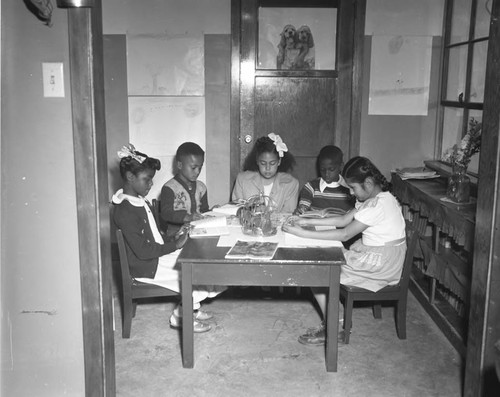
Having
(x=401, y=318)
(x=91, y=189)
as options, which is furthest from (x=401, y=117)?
(x=91, y=189)

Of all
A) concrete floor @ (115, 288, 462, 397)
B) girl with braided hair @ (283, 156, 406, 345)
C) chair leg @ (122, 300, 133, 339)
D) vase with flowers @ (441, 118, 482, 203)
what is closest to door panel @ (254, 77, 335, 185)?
vase with flowers @ (441, 118, 482, 203)

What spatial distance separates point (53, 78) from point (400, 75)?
3.68 meters

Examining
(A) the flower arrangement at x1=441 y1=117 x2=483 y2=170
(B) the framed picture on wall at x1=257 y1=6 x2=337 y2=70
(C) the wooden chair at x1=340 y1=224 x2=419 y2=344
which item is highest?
(B) the framed picture on wall at x1=257 y1=6 x2=337 y2=70

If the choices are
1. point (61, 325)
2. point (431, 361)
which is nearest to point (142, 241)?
point (61, 325)

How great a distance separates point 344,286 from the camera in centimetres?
383

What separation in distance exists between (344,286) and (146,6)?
3.07m

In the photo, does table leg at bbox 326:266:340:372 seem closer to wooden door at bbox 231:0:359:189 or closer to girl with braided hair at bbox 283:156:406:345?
girl with braided hair at bbox 283:156:406:345

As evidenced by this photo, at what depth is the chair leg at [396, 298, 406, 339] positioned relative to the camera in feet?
13.0

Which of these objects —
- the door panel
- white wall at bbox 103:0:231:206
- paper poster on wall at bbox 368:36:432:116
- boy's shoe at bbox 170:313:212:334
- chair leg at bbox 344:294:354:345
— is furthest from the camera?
the door panel

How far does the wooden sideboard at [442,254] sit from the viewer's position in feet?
12.8

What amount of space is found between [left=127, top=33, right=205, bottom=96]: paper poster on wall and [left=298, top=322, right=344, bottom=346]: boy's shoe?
8.16 ft

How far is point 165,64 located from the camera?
5.46 m

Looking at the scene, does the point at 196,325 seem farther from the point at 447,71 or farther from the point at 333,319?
the point at 447,71

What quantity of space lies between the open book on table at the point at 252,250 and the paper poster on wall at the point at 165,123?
7.36ft
